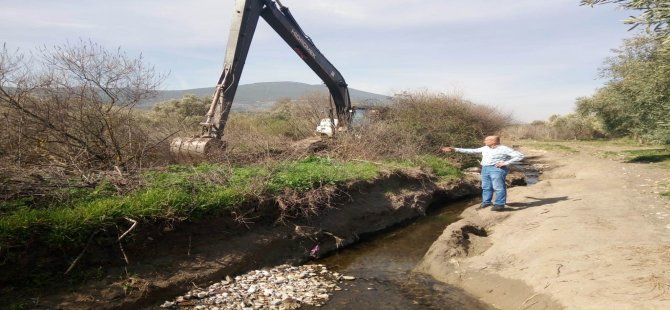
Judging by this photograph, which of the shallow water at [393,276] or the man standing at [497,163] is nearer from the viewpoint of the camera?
the shallow water at [393,276]

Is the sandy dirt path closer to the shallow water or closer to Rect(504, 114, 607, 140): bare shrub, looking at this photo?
the shallow water

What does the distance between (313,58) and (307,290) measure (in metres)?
9.01

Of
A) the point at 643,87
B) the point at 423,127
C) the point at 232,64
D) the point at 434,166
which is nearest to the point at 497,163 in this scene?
the point at 434,166

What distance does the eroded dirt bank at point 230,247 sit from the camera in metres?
5.25

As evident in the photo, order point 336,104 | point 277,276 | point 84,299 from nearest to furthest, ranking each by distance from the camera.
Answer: point 84,299
point 277,276
point 336,104

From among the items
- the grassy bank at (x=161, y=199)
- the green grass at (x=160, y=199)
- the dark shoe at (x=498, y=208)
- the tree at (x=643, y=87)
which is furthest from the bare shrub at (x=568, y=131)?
the green grass at (x=160, y=199)

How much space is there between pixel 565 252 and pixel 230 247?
16.7ft

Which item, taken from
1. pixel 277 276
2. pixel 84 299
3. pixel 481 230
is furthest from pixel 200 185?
pixel 481 230

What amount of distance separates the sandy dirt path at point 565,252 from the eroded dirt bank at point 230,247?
1933mm

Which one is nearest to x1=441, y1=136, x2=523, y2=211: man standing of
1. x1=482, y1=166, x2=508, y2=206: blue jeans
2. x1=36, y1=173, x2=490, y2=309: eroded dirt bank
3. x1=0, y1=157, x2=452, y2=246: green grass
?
x1=482, y1=166, x2=508, y2=206: blue jeans

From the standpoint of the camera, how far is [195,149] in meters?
9.62

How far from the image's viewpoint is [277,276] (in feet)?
21.2

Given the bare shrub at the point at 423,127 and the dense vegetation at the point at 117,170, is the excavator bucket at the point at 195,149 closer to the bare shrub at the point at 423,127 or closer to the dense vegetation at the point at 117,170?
the dense vegetation at the point at 117,170

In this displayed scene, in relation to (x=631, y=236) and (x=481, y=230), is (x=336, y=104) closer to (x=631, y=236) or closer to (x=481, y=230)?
(x=481, y=230)
